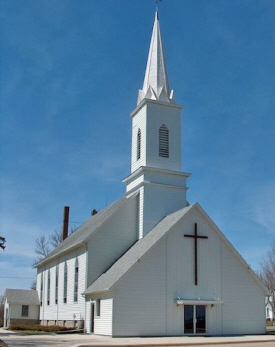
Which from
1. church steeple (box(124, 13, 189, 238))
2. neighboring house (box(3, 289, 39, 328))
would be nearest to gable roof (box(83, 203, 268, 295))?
church steeple (box(124, 13, 189, 238))

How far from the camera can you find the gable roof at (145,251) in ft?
111

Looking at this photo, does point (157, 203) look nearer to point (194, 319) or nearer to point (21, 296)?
point (194, 319)

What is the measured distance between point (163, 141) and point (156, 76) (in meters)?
5.72

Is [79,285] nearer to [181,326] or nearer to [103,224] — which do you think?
[103,224]

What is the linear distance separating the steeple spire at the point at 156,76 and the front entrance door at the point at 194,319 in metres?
16.2

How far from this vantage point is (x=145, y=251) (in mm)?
33656

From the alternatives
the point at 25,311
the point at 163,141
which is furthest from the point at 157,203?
the point at 25,311

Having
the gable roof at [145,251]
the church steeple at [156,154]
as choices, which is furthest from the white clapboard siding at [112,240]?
the gable roof at [145,251]

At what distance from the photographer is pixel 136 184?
133 feet

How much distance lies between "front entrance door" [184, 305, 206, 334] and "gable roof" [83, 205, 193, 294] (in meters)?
4.57

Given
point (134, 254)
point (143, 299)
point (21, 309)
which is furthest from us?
point (21, 309)

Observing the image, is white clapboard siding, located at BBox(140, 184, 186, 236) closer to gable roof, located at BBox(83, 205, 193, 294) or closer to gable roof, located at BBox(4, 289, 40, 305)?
gable roof, located at BBox(83, 205, 193, 294)

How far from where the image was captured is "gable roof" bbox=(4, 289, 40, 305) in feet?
176

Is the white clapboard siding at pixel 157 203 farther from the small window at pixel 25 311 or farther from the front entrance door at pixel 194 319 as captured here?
the small window at pixel 25 311
